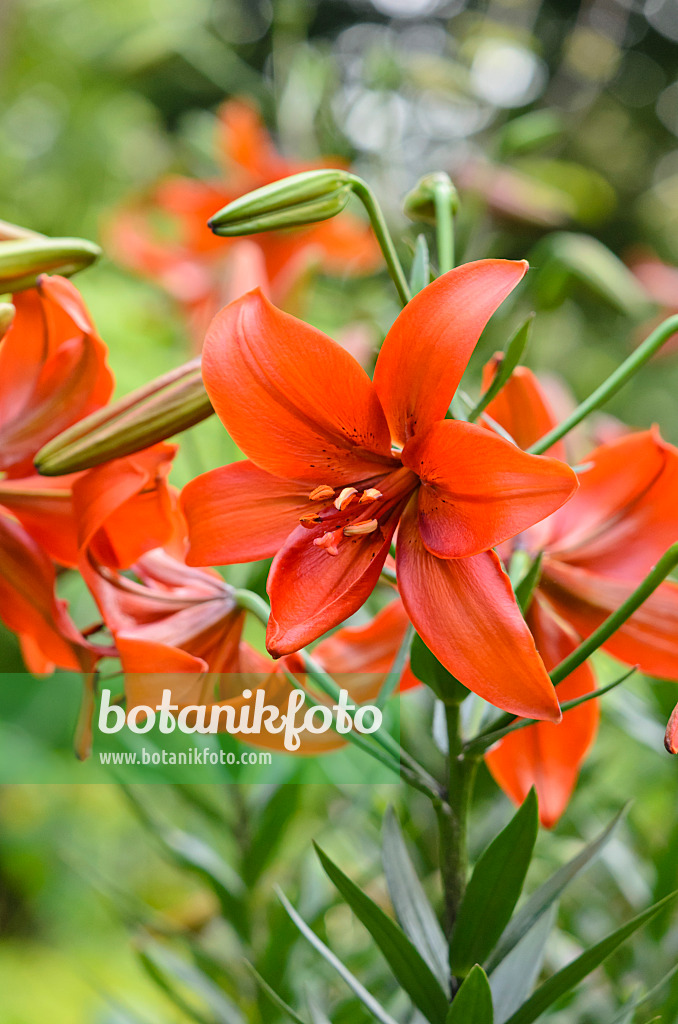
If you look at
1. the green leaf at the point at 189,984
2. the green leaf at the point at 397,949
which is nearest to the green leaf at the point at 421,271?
the green leaf at the point at 397,949

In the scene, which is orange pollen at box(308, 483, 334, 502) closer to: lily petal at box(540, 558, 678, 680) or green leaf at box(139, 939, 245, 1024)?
lily petal at box(540, 558, 678, 680)

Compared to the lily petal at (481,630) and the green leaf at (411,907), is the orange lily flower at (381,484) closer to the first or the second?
the lily petal at (481,630)

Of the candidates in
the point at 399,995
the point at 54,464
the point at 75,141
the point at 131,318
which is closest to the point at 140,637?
the point at 54,464

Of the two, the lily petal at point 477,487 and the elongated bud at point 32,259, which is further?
the elongated bud at point 32,259

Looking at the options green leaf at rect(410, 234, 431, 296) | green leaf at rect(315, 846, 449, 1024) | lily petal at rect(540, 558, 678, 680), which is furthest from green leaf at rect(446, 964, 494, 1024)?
green leaf at rect(410, 234, 431, 296)

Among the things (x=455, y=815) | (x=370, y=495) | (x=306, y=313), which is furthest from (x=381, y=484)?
(x=306, y=313)

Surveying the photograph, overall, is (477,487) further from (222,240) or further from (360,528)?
(222,240)

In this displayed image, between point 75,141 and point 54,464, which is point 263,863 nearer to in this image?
point 54,464
